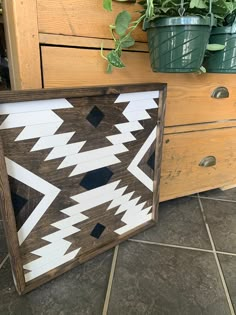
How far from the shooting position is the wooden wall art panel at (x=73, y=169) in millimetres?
530

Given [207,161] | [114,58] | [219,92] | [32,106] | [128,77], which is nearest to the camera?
[32,106]

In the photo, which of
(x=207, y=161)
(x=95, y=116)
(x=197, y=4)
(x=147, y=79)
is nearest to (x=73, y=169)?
(x=95, y=116)

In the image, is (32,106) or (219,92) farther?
(219,92)

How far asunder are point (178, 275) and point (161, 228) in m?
0.21

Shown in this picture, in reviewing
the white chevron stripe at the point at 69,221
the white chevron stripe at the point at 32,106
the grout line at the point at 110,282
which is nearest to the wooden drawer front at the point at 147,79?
the white chevron stripe at the point at 32,106

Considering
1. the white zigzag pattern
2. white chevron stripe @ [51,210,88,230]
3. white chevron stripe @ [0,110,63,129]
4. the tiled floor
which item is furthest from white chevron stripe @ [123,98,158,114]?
the tiled floor

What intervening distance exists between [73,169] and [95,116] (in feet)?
0.47

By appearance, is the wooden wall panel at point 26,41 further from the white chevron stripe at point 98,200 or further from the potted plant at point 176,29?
the white chevron stripe at point 98,200

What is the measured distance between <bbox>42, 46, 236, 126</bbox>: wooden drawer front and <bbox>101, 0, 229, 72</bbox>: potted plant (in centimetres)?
8

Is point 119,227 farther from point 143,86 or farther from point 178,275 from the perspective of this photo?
point 143,86

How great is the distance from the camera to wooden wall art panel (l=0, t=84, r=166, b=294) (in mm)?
530

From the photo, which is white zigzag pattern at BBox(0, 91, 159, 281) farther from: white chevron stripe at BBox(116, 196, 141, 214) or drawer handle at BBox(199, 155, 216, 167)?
drawer handle at BBox(199, 155, 216, 167)

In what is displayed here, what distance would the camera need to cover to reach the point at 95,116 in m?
0.63

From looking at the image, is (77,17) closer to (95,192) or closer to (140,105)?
(140,105)
